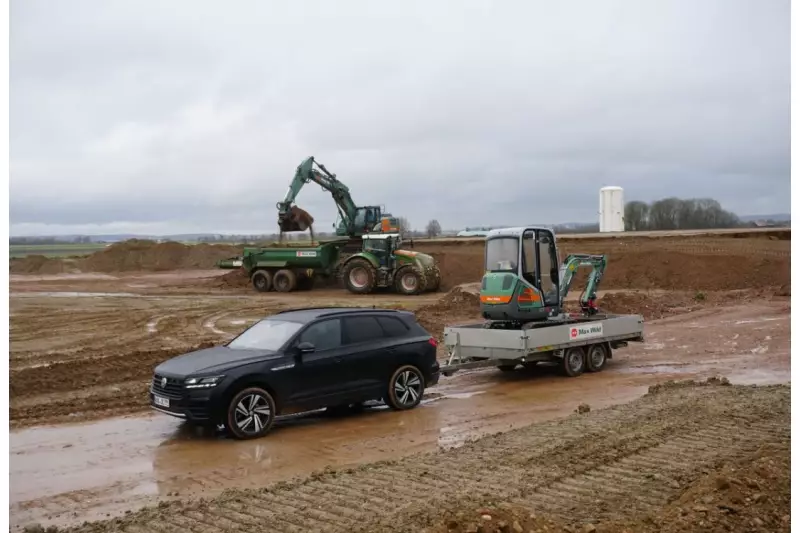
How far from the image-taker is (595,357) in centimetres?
1440

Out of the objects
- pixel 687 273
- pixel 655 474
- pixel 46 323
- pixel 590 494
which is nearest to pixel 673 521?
pixel 590 494

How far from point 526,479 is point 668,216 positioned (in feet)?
104

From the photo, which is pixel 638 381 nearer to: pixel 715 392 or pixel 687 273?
pixel 715 392

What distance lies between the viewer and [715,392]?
10875mm

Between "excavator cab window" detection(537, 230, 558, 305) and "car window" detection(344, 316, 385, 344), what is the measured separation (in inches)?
153

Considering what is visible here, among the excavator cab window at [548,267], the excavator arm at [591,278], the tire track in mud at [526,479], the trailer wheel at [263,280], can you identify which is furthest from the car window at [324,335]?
the trailer wheel at [263,280]

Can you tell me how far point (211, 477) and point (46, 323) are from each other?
15.8 m

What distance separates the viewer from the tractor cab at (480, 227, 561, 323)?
13547 millimetres

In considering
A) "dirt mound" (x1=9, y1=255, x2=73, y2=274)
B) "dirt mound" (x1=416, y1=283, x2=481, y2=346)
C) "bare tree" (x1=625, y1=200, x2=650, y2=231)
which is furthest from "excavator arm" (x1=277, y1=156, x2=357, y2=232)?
"dirt mound" (x1=9, y1=255, x2=73, y2=274)

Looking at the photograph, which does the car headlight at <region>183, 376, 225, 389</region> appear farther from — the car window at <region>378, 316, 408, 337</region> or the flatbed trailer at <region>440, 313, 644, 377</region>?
the flatbed trailer at <region>440, 313, 644, 377</region>

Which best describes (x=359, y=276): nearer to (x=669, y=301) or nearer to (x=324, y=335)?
(x=669, y=301)

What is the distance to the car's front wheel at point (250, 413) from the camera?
9.29 m

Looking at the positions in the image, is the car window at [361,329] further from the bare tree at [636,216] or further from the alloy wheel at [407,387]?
the bare tree at [636,216]

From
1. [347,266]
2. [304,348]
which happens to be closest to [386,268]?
[347,266]
